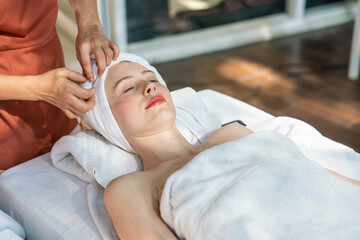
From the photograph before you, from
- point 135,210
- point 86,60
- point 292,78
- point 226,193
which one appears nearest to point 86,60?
point 86,60

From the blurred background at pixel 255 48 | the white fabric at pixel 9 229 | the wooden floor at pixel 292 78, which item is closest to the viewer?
the white fabric at pixel 9 229

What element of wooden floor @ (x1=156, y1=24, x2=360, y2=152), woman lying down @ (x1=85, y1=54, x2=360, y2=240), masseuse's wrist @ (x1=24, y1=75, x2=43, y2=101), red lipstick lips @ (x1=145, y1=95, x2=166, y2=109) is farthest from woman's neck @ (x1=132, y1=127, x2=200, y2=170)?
wooden floor @ (x1=156, y1=24, x2=360, y2=152)

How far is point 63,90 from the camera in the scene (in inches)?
52.7

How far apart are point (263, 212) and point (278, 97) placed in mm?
1936

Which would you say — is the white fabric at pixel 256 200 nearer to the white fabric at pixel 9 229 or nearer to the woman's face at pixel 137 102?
the woman's face at pixel 137 102

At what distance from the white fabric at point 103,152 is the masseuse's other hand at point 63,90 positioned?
6.7 inches

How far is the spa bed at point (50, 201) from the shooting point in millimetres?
1361

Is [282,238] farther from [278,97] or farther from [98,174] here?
[278,97]

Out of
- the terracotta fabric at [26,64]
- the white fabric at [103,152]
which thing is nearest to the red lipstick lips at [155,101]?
the white fabric at [103,152]

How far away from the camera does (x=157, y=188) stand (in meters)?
1.34

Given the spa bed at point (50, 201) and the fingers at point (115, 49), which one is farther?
the fingers at point (115, 49)

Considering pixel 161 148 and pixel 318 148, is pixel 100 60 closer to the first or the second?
pixel 161 148

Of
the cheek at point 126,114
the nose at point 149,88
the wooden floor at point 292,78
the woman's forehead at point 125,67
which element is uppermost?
the woman's forehead at point 125,67

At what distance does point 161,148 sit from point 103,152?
0.19 m
